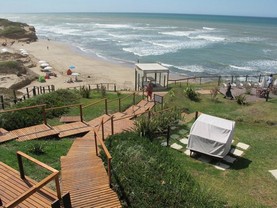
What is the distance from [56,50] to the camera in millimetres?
61094

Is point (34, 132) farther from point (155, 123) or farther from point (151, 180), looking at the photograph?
point (151, 180)

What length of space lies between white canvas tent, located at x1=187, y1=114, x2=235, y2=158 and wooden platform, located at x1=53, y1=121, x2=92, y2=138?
4.56 meters

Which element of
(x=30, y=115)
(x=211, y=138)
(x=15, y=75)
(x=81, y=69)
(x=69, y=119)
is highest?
(x=30, y=115)

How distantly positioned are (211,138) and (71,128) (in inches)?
234

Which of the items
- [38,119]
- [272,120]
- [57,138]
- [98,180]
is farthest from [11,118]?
[272,120]

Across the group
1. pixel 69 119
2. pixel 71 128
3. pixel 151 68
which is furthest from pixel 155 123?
pixel 151 68

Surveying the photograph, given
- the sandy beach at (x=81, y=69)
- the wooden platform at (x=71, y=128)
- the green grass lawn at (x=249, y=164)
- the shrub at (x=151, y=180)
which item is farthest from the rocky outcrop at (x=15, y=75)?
the shrub at (x=151, y=180)

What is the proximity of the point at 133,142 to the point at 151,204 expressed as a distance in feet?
11.7

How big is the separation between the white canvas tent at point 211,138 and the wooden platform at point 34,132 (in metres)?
5.73

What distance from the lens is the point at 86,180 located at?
Answer: 7.94 meters

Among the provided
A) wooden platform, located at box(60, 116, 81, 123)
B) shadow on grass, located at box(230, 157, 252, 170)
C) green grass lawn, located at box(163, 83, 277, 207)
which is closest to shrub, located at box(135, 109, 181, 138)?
green grass lawn, located at box(163, 83, 277, 207)

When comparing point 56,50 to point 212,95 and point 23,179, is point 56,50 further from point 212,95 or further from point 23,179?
point 23,179

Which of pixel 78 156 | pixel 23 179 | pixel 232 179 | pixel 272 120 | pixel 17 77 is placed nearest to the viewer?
pixel 23 179

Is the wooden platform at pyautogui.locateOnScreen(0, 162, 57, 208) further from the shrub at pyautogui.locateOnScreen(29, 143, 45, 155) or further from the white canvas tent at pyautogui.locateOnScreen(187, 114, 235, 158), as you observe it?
the white canvas tent at pyautogui.locateOnScreen(187, 114, 235, 158)
